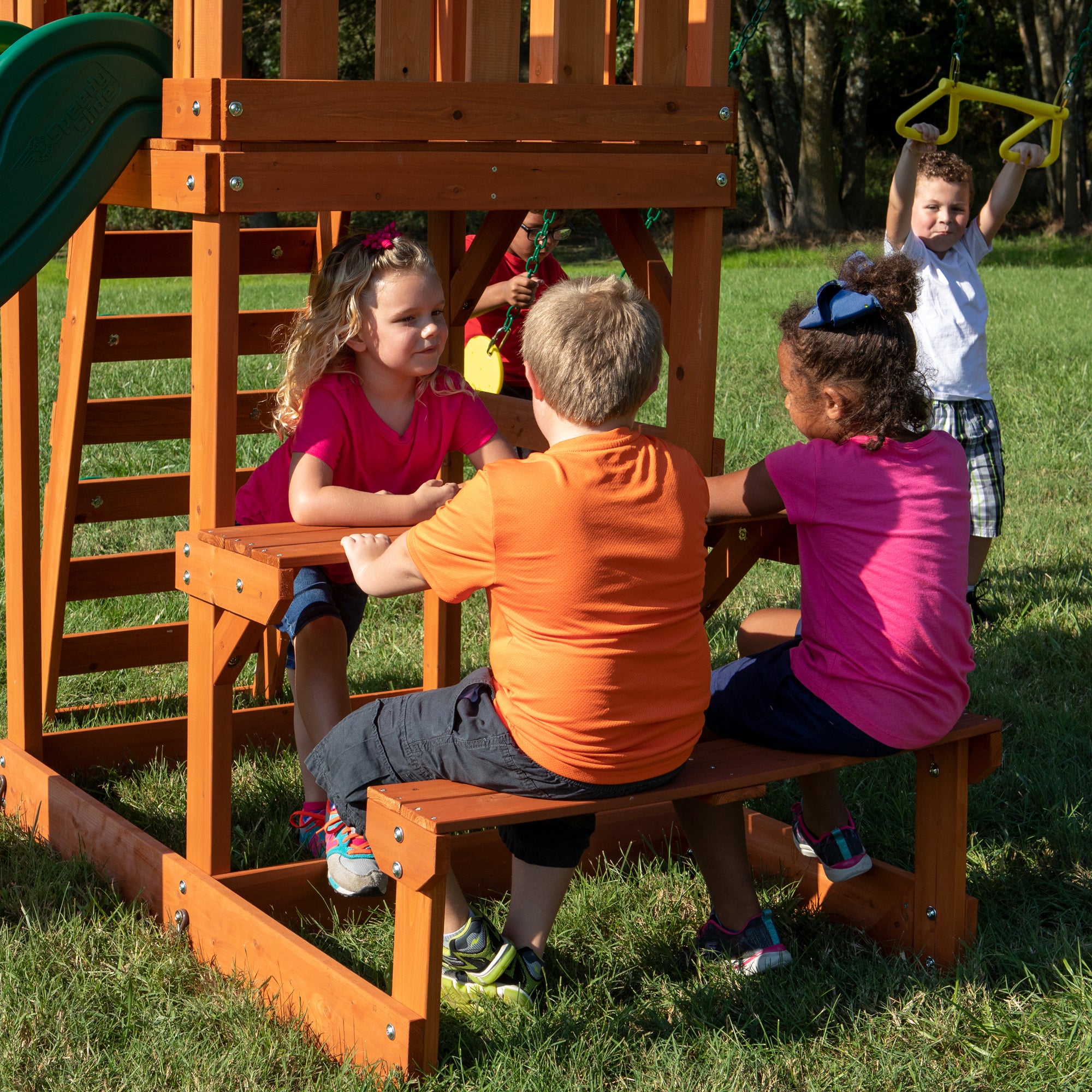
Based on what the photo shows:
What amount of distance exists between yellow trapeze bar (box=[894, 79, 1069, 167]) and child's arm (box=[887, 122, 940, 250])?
25 cm

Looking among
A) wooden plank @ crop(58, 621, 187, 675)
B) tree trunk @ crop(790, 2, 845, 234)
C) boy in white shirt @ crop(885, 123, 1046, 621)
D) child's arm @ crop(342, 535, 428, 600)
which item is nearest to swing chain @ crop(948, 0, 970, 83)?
boy in white shirt @ crop(885, 123, 1046, 621)

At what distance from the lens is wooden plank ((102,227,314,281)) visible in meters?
4.36

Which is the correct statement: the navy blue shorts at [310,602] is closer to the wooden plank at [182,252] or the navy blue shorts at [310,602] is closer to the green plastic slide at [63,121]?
the green plastic slide at [63,121]

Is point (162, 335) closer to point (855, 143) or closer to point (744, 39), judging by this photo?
point (744, 39)

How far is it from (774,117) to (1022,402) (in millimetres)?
20995

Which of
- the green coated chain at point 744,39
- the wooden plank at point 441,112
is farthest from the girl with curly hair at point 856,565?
the green coated chain at point 744,39

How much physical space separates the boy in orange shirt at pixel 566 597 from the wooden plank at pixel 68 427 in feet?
4.90

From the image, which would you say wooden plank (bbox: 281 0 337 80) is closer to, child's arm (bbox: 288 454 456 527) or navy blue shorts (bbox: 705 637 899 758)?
child's arm (bbox: 288 454 456 527)

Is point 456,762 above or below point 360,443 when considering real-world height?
below

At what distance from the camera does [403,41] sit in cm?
306

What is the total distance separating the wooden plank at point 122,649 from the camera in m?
4.52

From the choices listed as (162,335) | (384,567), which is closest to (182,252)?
(162,335)

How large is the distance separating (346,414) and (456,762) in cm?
101

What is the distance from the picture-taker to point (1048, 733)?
429cm
